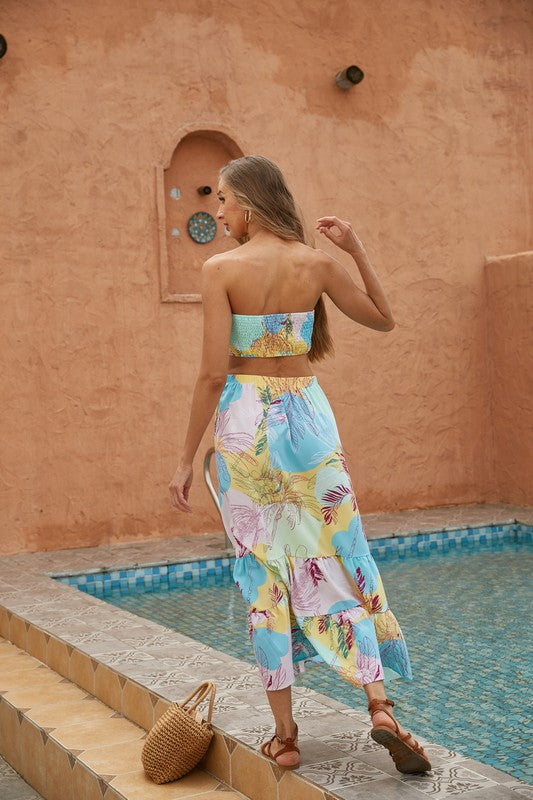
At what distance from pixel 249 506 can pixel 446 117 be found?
6.23 meters

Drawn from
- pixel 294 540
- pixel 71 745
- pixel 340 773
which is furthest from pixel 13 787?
pixel 294 540

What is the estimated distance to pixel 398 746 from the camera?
7.89ft

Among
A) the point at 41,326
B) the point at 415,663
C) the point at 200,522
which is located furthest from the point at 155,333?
the point at 415,663

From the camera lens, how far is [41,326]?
679 centimetres

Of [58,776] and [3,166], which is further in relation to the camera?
[3,166]

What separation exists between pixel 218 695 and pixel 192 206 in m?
4.71

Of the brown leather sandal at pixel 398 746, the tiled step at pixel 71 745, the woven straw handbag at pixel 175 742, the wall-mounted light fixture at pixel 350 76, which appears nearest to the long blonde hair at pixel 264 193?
the brown leather sandal at pixel 398 746

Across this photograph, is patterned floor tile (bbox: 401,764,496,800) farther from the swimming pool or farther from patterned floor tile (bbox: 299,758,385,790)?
the swimming pool

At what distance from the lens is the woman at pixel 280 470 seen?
2.53 metres

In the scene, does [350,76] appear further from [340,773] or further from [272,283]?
[340,773]

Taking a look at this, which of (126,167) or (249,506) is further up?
(126,167)

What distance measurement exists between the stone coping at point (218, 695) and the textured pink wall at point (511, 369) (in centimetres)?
368

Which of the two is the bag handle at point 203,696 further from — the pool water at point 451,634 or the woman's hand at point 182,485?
the pool water at point 451,634

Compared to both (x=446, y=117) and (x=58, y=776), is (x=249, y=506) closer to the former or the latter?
(x=58, y=776)
